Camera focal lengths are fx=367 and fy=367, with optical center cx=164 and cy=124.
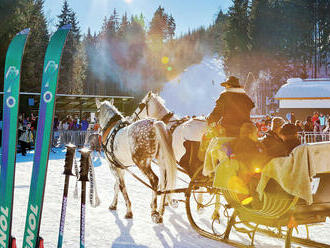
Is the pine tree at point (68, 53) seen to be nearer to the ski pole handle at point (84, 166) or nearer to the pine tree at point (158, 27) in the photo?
the pine tree at point (158, 27)

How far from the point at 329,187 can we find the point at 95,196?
3634 mm

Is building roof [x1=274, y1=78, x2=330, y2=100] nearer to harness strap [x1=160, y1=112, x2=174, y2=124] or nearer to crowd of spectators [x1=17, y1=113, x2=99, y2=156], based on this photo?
crowd of spectators [x1=17, y1=113, x2=99, y2=156]

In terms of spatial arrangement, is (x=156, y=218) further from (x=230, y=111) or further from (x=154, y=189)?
(x=230, y=111)

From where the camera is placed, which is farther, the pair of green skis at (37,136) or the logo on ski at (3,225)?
the logo on ski at (3,225)

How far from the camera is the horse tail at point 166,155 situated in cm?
622

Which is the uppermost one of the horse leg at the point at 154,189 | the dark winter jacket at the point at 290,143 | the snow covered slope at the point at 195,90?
the snow covered slope at the point at 195,90

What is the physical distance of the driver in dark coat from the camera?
5477 millimetres

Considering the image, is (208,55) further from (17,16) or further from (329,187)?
(329,187)

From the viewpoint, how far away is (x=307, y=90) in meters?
24.3

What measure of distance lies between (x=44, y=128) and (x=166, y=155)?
10.2 ft

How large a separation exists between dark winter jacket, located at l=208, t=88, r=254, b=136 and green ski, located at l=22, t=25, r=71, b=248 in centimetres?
278

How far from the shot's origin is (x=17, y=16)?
30312 mm

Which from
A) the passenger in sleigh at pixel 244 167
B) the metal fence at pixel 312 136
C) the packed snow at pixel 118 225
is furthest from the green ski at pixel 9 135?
the metal fence at pixel 312 136

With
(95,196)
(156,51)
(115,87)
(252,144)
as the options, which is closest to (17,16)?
(95,196)
